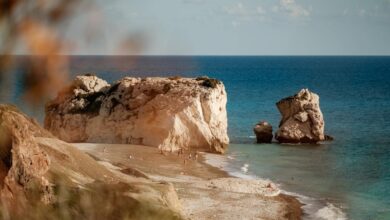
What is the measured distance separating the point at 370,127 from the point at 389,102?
150ft

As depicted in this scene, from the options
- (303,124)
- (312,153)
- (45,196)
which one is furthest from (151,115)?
(45,196)

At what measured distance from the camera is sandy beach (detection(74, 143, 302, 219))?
32094 millimetres

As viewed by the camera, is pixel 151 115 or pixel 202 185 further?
pixel 151 115

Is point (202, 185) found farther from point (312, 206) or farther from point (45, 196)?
point (45, 196)

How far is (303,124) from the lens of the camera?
64.4 metres

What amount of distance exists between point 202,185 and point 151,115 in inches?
671

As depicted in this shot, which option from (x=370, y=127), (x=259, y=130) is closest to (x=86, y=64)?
(x=259, y=130)

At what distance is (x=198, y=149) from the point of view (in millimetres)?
54375

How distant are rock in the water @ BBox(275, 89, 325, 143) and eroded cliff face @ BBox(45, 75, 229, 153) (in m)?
9.54

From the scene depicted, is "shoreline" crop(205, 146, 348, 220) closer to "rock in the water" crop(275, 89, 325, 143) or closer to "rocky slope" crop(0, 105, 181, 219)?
"rock in the water" crop(275, 89, 325, 143)

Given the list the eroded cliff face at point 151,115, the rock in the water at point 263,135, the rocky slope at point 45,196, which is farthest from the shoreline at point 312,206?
the rocky slope at point 45,196

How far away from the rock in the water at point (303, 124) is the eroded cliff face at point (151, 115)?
376 inches

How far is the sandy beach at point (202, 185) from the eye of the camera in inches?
1264

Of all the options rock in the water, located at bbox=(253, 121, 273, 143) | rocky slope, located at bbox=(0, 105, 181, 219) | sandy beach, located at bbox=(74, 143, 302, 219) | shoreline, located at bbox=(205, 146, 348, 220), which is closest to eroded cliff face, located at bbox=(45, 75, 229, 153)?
sandy beach, located at bbox=(74, 143, 302, 219)
